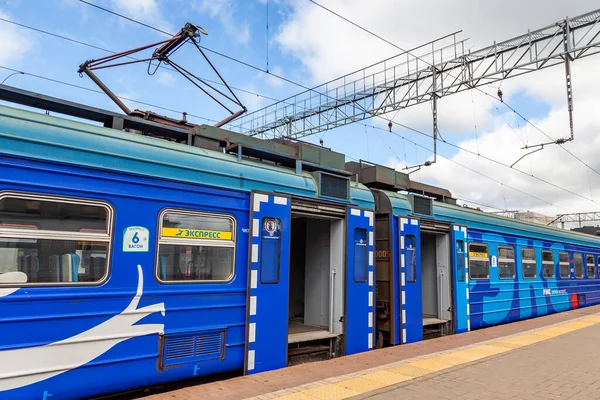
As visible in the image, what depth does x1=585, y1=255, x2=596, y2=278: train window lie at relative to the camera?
14.8 meters

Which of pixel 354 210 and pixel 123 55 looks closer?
pixel 123 55

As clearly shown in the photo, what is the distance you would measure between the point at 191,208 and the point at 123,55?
2.54 m

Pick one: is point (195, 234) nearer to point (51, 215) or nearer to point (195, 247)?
point (195, 247)

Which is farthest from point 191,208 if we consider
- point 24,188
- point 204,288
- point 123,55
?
point 123,55

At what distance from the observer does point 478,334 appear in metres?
9.05

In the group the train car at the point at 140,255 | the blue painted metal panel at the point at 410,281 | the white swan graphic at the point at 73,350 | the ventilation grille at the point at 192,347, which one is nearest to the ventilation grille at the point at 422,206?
the blue painted metal panel at the point at 410,281

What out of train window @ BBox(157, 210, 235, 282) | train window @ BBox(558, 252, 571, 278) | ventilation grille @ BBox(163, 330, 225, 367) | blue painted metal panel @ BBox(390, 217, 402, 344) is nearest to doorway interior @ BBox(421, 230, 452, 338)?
blue painted metal panel @ BBox(390, 217, 402, 344)

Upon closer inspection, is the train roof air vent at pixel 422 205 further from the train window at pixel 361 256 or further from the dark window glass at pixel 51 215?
the dark window glass at pixel 51 215

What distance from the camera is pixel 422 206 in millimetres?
8453

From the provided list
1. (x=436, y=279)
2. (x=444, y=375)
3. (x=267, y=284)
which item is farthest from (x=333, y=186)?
(x=436, y=279)

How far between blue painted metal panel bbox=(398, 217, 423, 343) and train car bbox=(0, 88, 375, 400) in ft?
5.01

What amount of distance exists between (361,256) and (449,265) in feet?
9.57

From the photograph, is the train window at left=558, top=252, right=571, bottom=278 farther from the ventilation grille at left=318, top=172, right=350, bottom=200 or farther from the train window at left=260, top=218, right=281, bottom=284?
the train window at left=260, top=218, right=281, bottom=284

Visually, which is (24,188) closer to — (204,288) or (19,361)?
(19,361)
